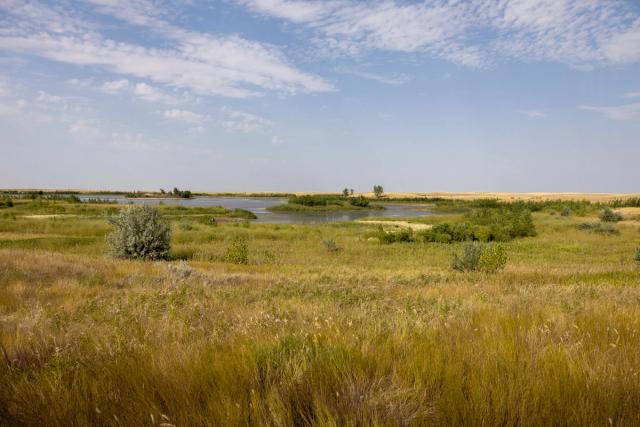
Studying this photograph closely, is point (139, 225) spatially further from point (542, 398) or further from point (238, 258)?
point (542, 398)

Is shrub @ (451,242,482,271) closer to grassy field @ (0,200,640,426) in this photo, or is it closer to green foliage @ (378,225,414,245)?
grassy field @ (0,200,640,426)

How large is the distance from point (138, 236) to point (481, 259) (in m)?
16.1

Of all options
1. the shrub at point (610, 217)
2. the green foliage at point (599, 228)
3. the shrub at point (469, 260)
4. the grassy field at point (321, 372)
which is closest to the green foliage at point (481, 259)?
the shrub at point (469, 260)

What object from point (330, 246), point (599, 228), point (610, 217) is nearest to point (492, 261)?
point (330, 246)

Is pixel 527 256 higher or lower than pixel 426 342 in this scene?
lower

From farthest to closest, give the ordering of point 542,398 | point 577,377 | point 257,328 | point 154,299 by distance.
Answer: point 154,299 → point 257,328 → point 577,377 → point 542,398

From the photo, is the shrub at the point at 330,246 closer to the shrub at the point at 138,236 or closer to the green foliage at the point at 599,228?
the shrub at the point at 138,236

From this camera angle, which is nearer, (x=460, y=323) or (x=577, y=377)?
(x=577, y=377)

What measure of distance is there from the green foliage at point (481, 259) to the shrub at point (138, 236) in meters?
14.5

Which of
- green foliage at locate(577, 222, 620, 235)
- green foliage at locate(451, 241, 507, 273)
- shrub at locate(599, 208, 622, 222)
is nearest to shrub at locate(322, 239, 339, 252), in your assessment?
green foliage at locate(451, 241, 507, 273)

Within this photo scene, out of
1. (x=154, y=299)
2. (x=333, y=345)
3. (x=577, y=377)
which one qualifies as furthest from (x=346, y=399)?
(x=154, y=299)

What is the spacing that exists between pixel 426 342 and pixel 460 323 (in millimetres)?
1182

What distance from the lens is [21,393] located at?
2453 mm

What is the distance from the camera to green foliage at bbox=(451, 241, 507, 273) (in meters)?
16.0
